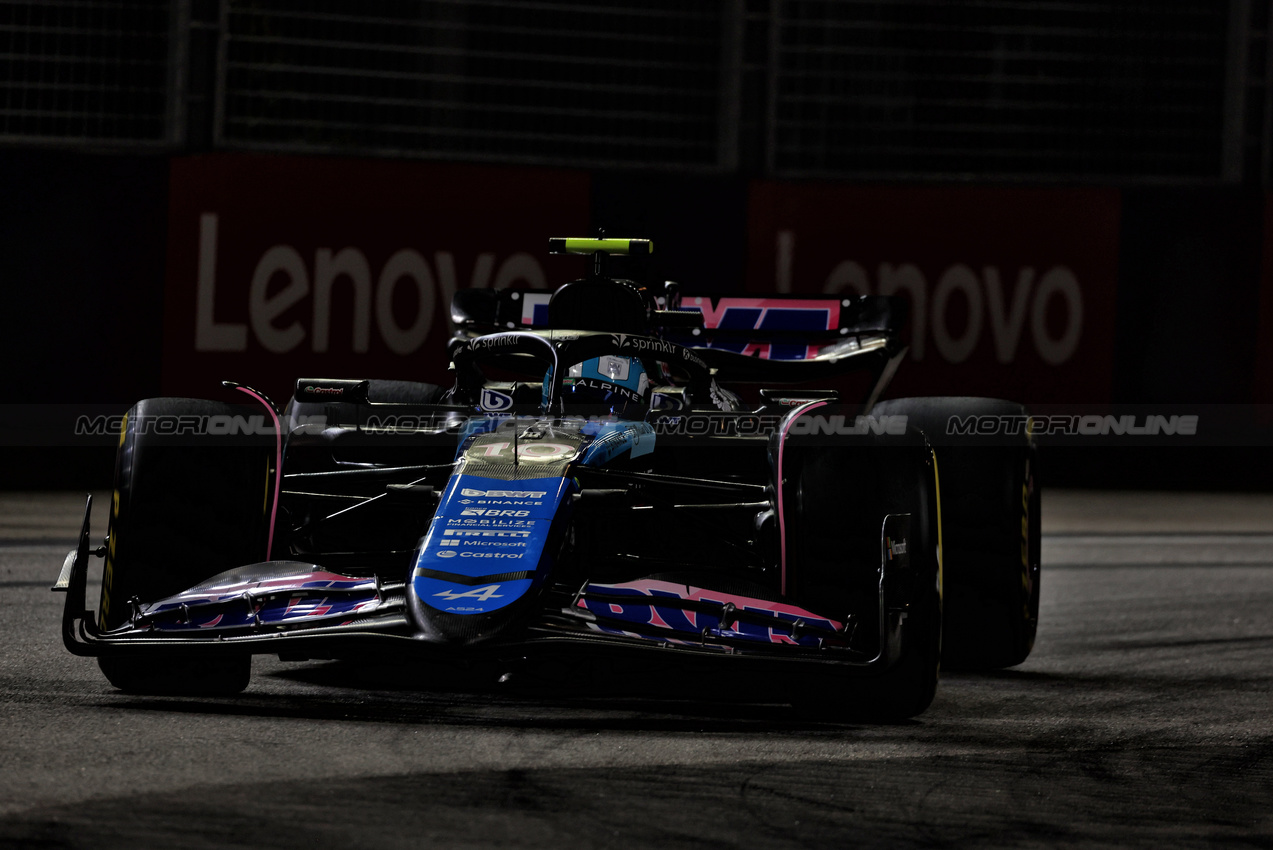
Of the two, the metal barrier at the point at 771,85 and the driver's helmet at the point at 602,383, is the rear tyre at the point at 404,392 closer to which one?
the driver's helmet at the point at 602,383

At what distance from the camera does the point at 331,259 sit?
44.5 feet

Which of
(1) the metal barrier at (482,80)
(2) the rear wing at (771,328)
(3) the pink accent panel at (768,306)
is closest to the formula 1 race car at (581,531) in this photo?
(2) the rear wing at (771,328)

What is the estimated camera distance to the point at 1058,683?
616 cm

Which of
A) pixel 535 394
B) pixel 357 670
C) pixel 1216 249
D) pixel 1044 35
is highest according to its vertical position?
pixel 1044 35

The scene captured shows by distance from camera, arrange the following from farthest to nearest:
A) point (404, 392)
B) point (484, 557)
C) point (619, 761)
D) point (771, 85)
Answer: point (771, 85) → point (404, 392) → point (484, 557) → point (619, 761)

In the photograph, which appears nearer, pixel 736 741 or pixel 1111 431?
pixel 736 741

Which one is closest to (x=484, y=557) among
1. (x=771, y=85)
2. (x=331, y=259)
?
(x=331, y=259)

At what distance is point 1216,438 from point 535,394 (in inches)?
415

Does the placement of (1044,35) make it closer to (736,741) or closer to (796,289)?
(796,289)

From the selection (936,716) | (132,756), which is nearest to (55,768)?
(132,756)

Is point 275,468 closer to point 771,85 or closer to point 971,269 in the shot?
point 971,269

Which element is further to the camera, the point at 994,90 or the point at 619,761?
the point at 994,90

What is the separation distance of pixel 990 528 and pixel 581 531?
152cm

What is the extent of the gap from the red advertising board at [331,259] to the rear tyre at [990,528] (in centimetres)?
792
